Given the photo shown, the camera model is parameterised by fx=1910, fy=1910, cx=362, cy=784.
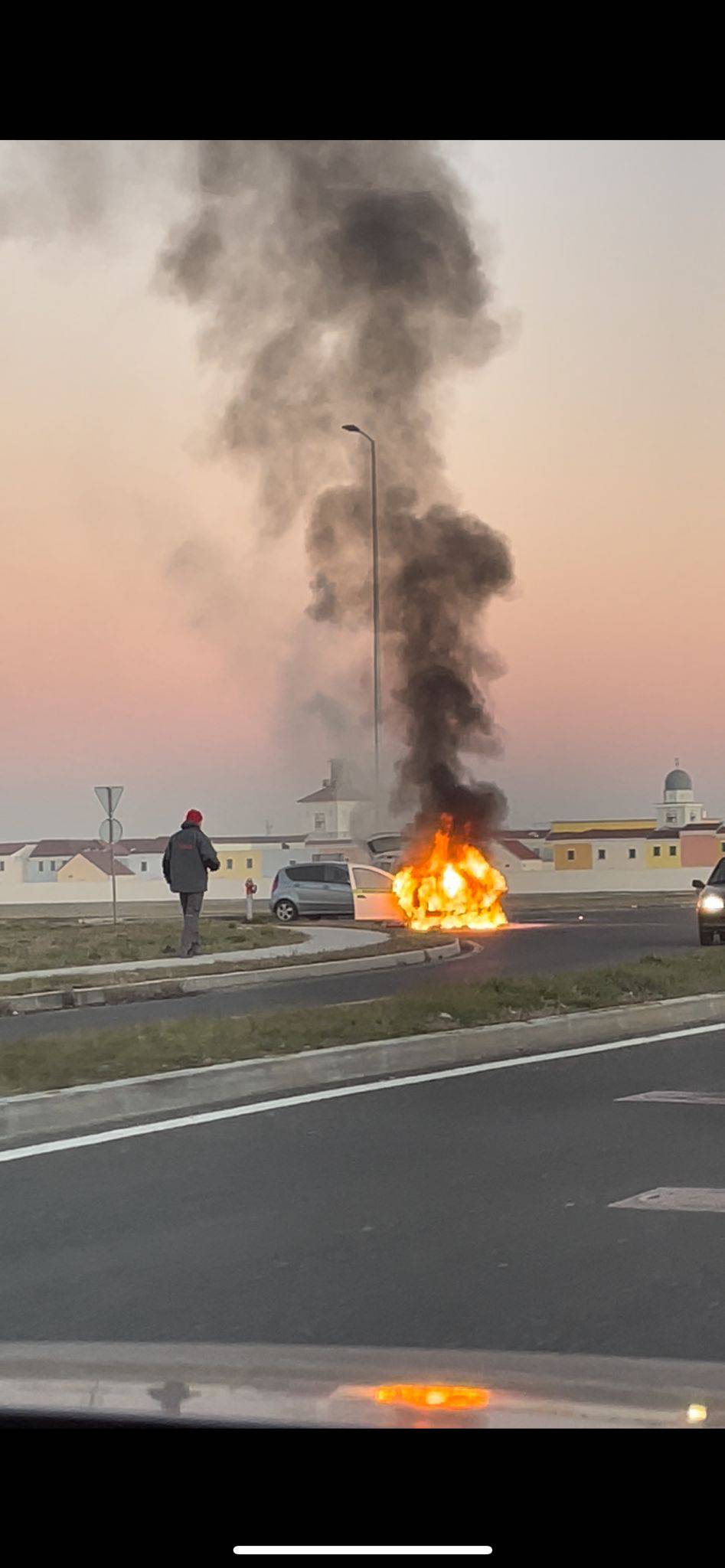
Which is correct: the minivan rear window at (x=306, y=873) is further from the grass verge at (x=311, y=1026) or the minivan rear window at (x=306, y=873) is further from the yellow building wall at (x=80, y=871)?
the yellow building wall at (x=80, y=871)

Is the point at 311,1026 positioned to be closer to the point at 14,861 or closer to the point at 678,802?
the point at 14,861

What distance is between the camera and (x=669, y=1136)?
9.92m

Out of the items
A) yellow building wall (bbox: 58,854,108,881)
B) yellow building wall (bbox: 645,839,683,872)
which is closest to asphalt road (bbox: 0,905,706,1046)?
yellow building wall (bbox: 58,854,108,881)

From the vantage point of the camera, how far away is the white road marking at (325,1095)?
32.3 ft

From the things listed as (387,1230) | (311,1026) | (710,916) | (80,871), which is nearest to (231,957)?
(710,916)

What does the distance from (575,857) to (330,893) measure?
203 ft

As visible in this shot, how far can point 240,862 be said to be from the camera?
7100 centimetres

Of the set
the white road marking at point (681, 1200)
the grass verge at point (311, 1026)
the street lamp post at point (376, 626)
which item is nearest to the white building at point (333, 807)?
the street lamp post at point (376, 626)

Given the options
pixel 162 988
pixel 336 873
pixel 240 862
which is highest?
pixel 240 862

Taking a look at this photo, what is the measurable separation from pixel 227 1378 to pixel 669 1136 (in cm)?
708

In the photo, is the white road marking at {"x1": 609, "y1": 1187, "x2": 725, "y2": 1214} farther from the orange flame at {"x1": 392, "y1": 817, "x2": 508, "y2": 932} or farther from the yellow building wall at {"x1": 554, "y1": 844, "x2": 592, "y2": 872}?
the yellow building wall at {"x1": 554, "y1": 844, "x2": 592, "y2": 872}

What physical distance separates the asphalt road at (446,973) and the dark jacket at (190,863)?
6.11ft

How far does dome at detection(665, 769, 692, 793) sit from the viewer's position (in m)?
111
